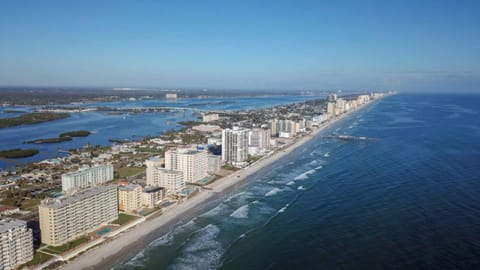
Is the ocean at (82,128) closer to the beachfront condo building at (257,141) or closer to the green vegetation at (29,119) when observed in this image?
the green vegetation at (29,119)

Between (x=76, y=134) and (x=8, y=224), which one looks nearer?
(x=8, y=224)

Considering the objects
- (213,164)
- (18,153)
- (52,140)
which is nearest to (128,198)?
(213,164)

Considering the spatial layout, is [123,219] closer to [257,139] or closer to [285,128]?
[257,139]

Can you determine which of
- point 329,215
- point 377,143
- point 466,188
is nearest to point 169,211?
point 329,215

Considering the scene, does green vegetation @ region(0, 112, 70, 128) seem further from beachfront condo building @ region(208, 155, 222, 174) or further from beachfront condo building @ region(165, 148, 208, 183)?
beachfront condo building @ region(208, 155, 222, 174)

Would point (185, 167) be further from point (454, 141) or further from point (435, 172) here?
point (454, 141)

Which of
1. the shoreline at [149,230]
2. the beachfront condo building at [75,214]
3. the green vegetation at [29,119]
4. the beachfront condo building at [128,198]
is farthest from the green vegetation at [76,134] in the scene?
the beachfront condo building at [75,214]
